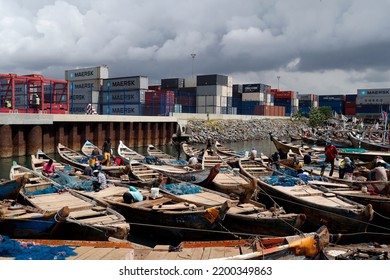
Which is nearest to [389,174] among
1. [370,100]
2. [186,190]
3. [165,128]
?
[186,190]

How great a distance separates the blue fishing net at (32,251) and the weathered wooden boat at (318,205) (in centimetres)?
721

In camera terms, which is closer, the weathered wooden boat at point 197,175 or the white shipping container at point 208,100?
the weathered wooden boat at point 197,175

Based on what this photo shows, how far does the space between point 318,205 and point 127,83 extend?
5005 cm

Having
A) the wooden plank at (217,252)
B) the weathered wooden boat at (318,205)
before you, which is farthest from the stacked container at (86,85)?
Result: the wooden plank at (217,252)

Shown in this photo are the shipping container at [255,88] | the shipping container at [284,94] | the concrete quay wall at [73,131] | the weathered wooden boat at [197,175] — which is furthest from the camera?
the shipping container at [284,94]

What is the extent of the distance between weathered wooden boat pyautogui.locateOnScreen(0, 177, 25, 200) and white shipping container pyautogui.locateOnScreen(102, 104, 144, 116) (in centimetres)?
4291

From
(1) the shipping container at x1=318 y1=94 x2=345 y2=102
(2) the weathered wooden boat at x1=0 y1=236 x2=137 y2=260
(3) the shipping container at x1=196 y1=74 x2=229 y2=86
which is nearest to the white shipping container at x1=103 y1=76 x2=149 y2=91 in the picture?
(3) the shipping container at x1=196 y1=74 x2=229 y2=86

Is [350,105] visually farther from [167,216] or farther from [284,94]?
[167,216]

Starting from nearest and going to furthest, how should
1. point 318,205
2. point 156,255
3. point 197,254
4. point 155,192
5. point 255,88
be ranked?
1. point 156,255
2. point 197,254
3. point 318,205
4. point 155,192
5. point 255,88

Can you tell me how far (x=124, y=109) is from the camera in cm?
5494

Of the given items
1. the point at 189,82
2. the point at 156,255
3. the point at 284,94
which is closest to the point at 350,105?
the point at 284,94

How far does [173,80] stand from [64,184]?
63680 millimetres

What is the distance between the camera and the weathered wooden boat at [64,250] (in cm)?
722

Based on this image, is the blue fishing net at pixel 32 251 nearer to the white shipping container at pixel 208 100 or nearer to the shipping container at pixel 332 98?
the white shipping container at pixel 208 100
